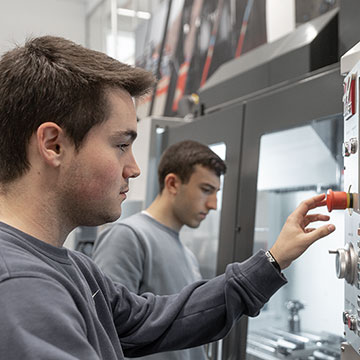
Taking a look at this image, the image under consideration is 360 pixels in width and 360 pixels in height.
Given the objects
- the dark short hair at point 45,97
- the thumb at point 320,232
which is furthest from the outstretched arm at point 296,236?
the dark short hair at point 45,97

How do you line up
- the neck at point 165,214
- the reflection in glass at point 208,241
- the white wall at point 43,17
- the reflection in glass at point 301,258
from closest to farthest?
1. the reflection in glass at point 301,258
2. the neck at point 165,214
3. the reflection in glass at point 208,241
4. the white wall at point 43,17

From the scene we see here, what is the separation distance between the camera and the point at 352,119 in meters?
0.98

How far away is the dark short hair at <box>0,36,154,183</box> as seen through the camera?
891 millimetres

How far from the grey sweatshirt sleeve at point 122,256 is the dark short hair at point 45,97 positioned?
781mm

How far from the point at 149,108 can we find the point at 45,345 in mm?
3523

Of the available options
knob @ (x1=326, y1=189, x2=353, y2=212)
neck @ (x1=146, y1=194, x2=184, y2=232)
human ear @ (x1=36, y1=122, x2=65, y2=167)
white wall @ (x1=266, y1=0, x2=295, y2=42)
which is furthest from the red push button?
white wall @ (x1=266, y1=0, x2=295, y2=42)

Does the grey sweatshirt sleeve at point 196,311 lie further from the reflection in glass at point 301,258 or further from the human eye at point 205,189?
the human eye at point 205,189

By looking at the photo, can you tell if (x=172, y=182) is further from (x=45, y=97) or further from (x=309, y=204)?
(x=45, y=97)

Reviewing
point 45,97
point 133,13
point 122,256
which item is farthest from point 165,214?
point 133,13

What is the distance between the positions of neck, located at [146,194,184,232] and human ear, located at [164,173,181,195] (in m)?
0.05

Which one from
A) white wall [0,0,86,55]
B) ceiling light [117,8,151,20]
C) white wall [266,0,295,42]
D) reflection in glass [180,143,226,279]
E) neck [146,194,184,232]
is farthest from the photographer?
ceiling light [117,8,151,20]

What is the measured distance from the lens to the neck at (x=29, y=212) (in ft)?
2.89

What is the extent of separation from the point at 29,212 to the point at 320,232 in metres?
0.60

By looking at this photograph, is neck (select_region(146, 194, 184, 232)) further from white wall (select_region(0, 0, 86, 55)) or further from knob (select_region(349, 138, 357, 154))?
white wall (select_region(0, 0, 86, 55))
